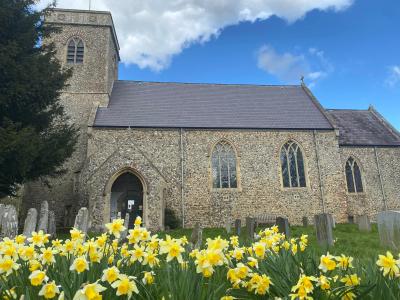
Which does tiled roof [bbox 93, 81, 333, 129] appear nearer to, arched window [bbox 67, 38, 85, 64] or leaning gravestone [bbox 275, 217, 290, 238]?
arched window [bbox 67, 38, 85, 64]

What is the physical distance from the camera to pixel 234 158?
19.4 meters

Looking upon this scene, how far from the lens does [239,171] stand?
19.1 metres

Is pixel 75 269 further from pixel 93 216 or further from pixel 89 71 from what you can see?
pixel 89 71

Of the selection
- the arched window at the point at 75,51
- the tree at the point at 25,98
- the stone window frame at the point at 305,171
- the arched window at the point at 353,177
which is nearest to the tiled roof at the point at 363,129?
the arched window at the point at 353,177

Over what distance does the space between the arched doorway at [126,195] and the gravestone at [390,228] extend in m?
11.9

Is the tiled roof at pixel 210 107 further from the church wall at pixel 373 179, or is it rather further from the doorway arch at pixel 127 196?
the doorway arch at pixel 127 196

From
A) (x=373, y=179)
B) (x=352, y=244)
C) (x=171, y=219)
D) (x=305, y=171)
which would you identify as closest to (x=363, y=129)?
(x=373, y=179)

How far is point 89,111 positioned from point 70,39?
230 inches

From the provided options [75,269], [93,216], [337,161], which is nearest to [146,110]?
[93,216]

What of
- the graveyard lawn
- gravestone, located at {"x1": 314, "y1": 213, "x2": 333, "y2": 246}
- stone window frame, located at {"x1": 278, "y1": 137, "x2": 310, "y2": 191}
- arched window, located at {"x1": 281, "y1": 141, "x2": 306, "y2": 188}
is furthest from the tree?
arched window, located at {"x1": 281, "y1": 141, "x2": 306, "y2": 188}

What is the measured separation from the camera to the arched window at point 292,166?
1953 cm

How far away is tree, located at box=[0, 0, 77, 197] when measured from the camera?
10.7 metres

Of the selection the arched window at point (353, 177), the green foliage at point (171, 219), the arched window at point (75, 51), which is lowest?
the green foliage at point (171, 219)

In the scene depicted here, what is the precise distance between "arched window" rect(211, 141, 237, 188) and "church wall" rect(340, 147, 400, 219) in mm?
7507
